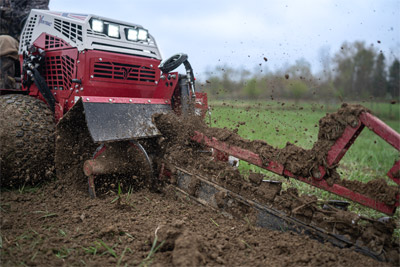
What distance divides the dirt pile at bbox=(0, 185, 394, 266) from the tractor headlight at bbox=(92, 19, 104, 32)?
191cm

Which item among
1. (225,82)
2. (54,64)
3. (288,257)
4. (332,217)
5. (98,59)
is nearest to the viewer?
(288,257)

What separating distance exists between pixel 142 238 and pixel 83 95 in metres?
1.94

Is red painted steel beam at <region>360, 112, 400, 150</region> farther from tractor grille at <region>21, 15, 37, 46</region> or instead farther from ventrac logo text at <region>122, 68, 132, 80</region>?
tractor grille at <region>21, 15, 37, 46</region>

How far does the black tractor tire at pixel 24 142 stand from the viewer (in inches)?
149

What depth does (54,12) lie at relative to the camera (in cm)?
438

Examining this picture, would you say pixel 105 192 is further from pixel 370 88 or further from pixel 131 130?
pixel 370 88

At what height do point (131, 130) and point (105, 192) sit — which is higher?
point (131, 130)

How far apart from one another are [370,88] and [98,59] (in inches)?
287

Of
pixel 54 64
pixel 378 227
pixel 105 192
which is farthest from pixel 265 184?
pixel 54 64

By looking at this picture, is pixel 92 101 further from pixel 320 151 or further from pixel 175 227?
pixel 320 151

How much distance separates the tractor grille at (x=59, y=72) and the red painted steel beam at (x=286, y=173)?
164 centimetres

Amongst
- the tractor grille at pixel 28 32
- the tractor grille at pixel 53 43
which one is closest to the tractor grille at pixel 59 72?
the tractor grille at pixel 53 43

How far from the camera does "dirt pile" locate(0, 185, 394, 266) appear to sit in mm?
2412

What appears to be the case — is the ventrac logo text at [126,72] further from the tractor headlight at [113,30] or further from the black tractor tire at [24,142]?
the black tractor tire at [24,142]
